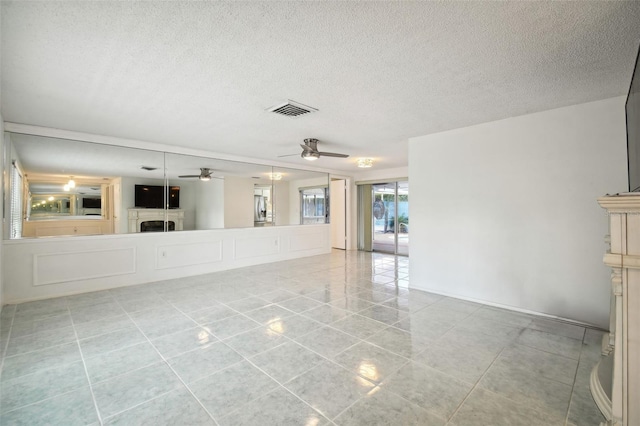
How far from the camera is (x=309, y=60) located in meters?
2.22

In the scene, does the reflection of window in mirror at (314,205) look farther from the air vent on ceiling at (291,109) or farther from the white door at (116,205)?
the air vent on ceiling at (291,109)

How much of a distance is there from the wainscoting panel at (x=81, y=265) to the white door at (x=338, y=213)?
586cm

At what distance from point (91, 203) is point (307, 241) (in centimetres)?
498

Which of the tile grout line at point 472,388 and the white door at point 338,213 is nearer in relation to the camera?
the tile grout line at point 472,388

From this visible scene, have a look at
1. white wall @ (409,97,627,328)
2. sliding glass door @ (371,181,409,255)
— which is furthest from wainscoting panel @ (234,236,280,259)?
white wall @ (409,97,627,328)

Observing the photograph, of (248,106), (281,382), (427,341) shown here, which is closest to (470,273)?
(427,341)

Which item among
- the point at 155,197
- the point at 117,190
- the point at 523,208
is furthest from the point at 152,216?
the point at 523,208

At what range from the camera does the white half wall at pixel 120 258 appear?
3.96 meters

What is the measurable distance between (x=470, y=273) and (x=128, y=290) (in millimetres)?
5434

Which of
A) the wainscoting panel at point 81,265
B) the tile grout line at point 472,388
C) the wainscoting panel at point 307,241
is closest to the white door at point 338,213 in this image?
the wainscoting panel at point 307,241

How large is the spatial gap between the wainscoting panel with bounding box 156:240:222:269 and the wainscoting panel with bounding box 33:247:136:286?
470mm

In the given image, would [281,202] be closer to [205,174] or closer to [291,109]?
[205,174]

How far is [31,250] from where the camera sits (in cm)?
400

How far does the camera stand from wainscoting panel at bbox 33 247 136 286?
13.4 ft
